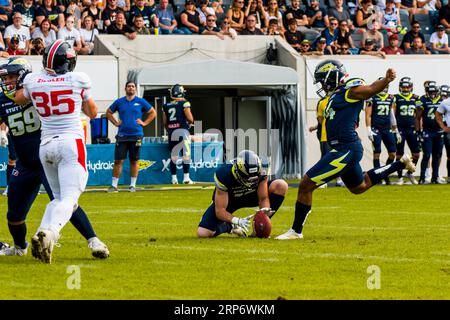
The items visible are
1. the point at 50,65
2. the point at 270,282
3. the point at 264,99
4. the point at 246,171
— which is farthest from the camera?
the point at 264,99

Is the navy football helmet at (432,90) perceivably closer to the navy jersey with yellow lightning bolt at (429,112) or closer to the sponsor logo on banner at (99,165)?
the navy jersey with yellow lightning bolt at (429,112)

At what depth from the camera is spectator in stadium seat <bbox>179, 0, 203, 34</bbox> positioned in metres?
24.5

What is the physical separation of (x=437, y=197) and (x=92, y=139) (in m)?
7.34

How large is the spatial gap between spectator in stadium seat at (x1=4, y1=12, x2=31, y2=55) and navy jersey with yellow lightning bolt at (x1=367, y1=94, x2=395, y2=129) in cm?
689

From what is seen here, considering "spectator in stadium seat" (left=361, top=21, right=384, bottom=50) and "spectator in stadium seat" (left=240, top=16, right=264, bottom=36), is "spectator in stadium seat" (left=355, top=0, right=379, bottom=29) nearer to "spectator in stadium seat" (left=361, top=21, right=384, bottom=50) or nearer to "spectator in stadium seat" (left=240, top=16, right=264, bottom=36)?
"spectator in stadium seat" (left=361, top=21, right=384, bottom=50)

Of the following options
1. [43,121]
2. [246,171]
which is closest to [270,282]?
[43,121]

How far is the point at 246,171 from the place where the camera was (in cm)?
1062

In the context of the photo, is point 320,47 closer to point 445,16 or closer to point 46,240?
point 445,16

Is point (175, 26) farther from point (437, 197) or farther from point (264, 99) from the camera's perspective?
point (437, 197)

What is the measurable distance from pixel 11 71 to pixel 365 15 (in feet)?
61.0

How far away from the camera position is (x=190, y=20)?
966 inches

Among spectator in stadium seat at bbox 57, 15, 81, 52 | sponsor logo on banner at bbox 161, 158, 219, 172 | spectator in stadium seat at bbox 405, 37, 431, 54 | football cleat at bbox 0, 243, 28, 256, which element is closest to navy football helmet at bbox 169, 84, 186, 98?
sponsor logo on banner at bbox 161, 158, 219, 172

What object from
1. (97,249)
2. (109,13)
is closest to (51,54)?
(97,249)

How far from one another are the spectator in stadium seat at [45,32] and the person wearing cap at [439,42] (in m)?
9.19
